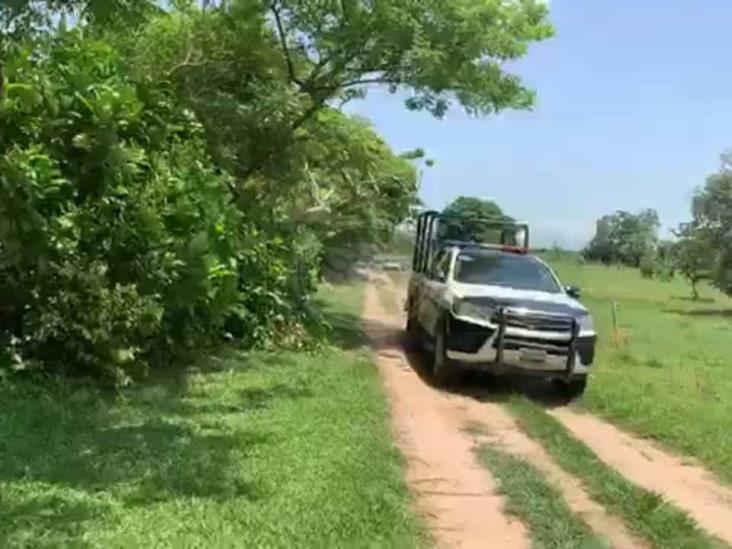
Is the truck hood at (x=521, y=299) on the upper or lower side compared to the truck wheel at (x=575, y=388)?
upper

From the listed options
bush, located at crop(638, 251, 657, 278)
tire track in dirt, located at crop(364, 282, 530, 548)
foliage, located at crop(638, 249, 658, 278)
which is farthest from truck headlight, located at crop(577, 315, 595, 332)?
bush, located at crop(638, 251, 657, 278)

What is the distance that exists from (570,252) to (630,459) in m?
69.1

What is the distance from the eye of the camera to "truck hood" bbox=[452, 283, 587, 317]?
476 inches

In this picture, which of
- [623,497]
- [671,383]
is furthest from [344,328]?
[623,497]

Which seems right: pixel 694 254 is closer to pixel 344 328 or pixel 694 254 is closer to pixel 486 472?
pixel 344 328

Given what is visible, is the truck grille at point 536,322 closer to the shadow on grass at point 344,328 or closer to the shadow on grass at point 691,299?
the shadow on grass at point 344,328

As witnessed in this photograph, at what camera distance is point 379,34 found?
14.9 meters

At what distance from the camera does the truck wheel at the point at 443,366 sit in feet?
40.6

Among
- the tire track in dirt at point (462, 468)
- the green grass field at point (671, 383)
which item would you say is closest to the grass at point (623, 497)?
the tire track in dirt at point (462, 468)

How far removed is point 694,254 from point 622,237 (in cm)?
4940

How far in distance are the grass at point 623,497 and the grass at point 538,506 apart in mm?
349

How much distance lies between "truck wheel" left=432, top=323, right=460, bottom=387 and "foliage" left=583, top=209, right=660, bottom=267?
75.4 metres

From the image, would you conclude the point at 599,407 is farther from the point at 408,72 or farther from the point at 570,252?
the point at 570,252

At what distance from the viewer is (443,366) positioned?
12.5 m
